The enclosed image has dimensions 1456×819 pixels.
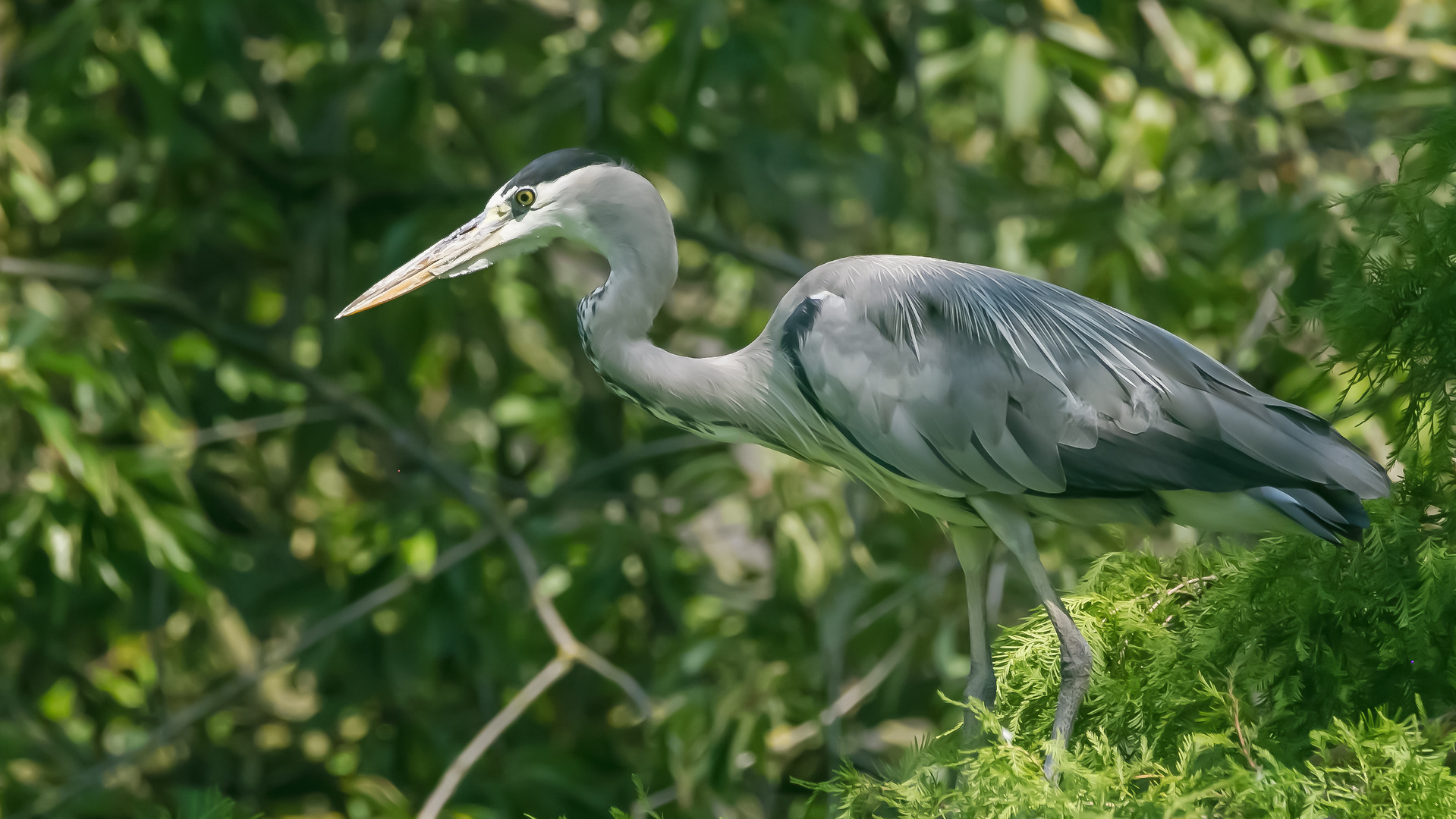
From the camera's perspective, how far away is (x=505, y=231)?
2.00 metres

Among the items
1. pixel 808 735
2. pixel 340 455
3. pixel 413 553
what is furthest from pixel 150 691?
pixel 808 735

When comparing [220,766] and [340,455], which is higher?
[340,455]

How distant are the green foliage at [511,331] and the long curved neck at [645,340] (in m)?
0.81

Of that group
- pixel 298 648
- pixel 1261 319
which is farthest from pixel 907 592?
pixel 298 648

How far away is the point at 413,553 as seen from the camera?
288 cm

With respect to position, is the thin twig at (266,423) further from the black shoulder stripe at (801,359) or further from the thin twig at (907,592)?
the black shoulder stripe at (801,359)

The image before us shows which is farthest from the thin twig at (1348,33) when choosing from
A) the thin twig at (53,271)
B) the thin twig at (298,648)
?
the thin twig at (53,271)

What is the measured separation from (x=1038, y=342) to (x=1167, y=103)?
1.73 meters

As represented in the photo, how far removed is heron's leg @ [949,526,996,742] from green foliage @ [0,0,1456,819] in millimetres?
709

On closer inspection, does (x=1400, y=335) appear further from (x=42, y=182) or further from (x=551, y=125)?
(x=42, y=182)

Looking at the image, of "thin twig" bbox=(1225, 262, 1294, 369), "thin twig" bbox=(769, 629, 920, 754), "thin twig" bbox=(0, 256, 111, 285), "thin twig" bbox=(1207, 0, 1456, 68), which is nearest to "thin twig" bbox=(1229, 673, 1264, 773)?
"thin twig" bbox=(769, 629, 920, 754)

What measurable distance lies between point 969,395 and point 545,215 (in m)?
0.68

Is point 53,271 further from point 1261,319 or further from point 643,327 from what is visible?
point 1261,319

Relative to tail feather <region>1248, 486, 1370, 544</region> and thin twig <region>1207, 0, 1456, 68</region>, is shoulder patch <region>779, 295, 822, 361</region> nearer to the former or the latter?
tail feather <region>1248, 486, 1370, 544</region>
